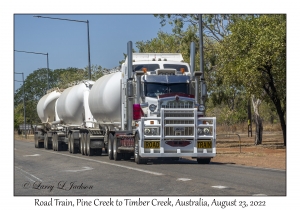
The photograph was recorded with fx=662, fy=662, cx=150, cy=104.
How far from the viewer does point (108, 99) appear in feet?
96.6

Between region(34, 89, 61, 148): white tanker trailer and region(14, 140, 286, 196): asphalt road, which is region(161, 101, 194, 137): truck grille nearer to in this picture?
region(14, 140, 286, 196): asphalt road

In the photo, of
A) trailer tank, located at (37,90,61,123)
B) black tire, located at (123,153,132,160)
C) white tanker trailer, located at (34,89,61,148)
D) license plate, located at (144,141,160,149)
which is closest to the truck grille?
license plate, located at (144,141,160,149)

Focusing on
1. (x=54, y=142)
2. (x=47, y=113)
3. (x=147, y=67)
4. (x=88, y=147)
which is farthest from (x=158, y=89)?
(x=47, y=113)

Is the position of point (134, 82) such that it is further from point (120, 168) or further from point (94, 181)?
point (94, 181)

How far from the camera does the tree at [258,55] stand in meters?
34.7

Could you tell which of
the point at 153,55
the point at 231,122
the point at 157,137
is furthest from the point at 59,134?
the point at 231,122

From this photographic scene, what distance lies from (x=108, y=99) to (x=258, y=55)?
31.2 feet

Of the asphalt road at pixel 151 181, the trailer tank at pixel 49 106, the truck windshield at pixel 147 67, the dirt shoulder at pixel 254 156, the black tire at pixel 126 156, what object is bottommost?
the dirt shoulder at pixel 254 156

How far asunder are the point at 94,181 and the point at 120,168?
14.7ft

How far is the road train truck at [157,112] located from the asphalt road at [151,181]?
77 cm

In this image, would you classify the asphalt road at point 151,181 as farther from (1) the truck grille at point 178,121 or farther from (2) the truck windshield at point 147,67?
(2) the truck windshield at point 147,67

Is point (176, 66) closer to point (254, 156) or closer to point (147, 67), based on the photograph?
point (147, 67)

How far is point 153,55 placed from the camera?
27.0m

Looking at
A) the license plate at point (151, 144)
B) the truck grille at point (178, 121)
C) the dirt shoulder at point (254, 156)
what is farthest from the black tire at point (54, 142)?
the license plate at point (151, 144)
